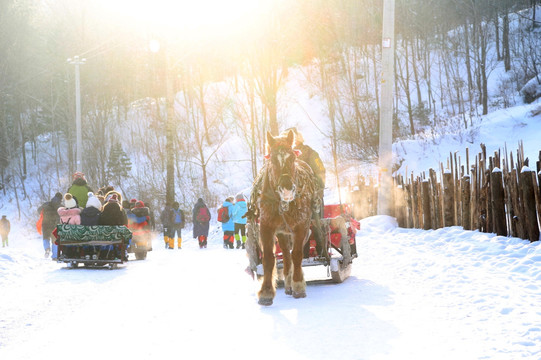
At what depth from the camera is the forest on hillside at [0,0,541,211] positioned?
132ft

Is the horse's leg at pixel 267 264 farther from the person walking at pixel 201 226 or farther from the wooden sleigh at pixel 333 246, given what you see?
the person walking at pixel 201 226

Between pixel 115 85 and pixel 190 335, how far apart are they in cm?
5438

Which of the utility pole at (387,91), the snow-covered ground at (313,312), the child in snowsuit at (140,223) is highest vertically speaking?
the utility pole at (387,91)

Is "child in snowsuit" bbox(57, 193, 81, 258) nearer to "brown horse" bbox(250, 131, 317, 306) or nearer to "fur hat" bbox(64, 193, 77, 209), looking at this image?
"fur hat" bbox(64, 193, 77, 209)

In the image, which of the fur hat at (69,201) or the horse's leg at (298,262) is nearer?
the horse's leg at (298,262)

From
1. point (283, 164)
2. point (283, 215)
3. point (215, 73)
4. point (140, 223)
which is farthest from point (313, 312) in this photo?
point (215, 73)

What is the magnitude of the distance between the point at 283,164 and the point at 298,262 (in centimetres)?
136

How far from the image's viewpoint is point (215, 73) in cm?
6381

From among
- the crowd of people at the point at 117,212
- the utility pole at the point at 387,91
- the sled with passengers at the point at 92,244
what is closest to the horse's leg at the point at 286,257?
the crowd of people at the point at 117,212

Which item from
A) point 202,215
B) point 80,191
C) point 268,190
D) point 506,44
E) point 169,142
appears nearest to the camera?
point 268,190

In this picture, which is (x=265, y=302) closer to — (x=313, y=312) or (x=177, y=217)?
(x=313, y=312)

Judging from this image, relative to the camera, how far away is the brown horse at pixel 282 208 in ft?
23.9

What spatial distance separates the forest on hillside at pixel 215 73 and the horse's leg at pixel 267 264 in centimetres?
2806

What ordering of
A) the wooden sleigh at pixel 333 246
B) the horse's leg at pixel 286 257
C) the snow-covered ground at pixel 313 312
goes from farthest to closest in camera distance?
the wooden sleigh at pixel 333 246
the horse's leg at pixel 286 257
the snow-covered ground at pixel 313 312
